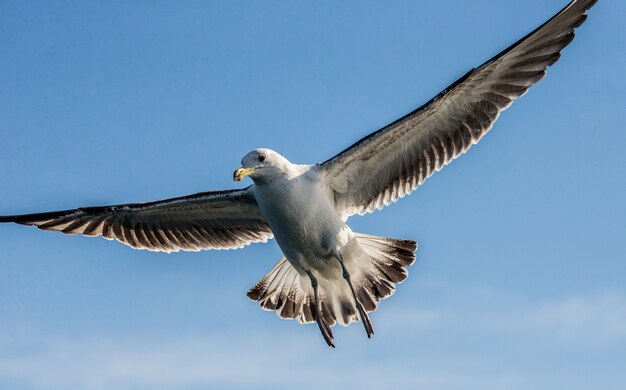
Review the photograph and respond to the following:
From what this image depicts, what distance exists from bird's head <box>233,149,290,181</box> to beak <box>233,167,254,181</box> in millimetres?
28

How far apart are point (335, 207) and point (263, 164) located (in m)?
1.24

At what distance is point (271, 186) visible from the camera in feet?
40.0

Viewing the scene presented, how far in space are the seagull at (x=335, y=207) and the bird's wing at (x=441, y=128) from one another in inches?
0.4

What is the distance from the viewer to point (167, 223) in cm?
1381

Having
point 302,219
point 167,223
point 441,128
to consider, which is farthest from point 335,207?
point 167,223

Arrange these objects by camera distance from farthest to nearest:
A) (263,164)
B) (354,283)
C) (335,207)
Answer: (354,283), (335,207), (263,164)

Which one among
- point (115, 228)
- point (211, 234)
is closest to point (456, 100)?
point (211, 234)

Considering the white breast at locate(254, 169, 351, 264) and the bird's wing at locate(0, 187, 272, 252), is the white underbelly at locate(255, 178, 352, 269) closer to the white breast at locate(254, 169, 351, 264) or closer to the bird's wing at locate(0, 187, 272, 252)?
the white breast at locate(254, 169, 351, 264)

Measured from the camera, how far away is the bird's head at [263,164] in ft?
39.7

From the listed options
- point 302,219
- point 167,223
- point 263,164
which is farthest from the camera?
point 167,223

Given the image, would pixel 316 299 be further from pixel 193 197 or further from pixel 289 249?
pixel 193 197

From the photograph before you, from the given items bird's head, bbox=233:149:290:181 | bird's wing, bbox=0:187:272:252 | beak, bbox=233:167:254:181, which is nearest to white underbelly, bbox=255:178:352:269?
bird's head, bbox=233:149:290:181

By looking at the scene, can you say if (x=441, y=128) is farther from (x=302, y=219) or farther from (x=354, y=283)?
(x=354, y=283)

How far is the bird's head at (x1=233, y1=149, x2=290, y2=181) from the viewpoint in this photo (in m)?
12.1
